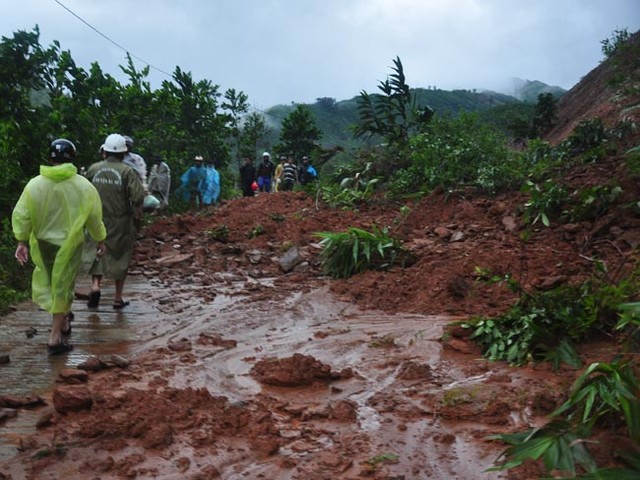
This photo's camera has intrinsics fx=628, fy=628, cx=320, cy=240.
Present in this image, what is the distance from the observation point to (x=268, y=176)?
19.7m

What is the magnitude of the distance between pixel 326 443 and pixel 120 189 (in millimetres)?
3988

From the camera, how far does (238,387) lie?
158 inches

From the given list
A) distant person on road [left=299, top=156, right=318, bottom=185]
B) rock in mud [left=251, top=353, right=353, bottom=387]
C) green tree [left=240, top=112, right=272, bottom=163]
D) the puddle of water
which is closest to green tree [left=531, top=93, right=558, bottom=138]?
distant person on road [left=299, top=156, right=318, bottom=185]

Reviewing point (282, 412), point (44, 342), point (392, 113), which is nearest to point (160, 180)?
point (392, 113)

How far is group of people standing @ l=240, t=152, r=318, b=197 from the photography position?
18.8m

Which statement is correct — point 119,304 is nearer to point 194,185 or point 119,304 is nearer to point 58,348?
point 58,348

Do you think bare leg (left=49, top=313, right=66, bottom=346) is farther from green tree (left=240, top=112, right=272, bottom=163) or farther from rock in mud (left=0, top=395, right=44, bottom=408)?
green tree (left=240, top=112, right=272, bottom=163)

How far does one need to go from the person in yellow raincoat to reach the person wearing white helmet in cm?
132

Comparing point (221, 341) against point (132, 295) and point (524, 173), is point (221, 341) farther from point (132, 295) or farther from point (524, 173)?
point (524, 173)

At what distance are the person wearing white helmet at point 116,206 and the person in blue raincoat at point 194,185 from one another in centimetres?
820

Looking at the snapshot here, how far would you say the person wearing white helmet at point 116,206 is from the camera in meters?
6.19

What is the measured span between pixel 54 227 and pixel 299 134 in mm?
25480

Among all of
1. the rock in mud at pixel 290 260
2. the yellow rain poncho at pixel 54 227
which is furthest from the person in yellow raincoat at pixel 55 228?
the rock in mud at pixel 290 260

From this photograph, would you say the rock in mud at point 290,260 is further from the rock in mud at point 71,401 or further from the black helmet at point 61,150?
the rock in mud at point 71,401
